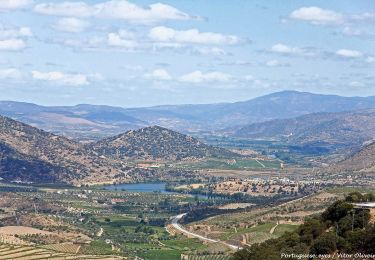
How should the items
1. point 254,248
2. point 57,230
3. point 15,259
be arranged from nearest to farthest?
point 254,248 < point 15,259 < point 57,230

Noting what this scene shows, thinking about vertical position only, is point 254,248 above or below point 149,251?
above

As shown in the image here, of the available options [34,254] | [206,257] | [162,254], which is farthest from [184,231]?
[34,254]

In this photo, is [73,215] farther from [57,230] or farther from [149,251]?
[149,251]

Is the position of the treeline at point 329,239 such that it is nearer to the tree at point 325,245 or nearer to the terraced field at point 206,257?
the tree at point 325,245

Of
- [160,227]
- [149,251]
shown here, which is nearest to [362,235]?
[149,251]

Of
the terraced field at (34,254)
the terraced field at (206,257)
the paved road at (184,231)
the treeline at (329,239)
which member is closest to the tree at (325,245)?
the treeline at (329,239)

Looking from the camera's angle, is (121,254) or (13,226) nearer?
(121,254)

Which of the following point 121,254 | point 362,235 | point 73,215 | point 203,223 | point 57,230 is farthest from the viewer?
point 73,215

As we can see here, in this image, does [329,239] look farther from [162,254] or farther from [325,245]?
[162,254]
